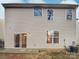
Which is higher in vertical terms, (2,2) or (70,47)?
(2,2)

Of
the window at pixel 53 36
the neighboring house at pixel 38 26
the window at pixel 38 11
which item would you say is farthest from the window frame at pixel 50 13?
the window at pixel 53 36

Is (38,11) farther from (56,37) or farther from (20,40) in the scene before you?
(20,40)

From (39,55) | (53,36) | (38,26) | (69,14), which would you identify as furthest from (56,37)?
(39,55)

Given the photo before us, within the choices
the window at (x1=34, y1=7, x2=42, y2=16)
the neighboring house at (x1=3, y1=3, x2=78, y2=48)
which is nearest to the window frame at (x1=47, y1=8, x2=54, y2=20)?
the neighboring house at (x1=3, y1=3, x2=78, y2=48)

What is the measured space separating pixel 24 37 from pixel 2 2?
217cm

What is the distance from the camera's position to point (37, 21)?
11789 mm

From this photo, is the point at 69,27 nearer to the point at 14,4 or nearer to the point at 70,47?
the point at 70,47

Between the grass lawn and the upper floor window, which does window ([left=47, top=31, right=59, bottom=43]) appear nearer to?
the upper floor window

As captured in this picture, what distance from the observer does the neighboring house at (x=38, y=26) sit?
11719mm

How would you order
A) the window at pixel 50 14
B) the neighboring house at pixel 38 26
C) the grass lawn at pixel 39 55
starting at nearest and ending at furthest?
the grass lawn at pixel 39 55 → the neighboring house at pixel 38 26 → the window at pixel 50 14

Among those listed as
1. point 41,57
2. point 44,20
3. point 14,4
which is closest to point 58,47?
point 44,20

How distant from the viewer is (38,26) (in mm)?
11742

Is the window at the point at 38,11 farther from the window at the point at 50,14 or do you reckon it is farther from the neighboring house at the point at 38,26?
the window at the point at 50,14

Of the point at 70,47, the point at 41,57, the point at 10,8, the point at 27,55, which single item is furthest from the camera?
the point at 10,8
